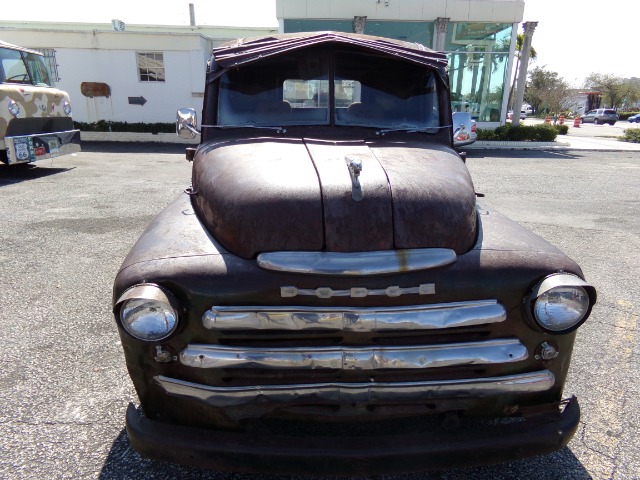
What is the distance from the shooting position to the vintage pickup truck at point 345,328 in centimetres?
188

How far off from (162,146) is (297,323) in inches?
660

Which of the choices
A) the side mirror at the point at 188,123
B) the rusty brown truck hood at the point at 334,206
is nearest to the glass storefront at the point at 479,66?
the side mirror at the point at 188,123

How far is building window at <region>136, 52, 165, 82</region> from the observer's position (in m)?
18.4

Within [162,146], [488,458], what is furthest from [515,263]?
[162,146]

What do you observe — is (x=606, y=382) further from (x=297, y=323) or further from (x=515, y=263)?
(x=297, y=323)

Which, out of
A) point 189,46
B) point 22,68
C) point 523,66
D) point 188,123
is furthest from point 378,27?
point 188,123

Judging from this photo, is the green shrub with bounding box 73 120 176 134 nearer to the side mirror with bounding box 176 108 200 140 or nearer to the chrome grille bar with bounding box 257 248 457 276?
the side mirror with bounding box 176 108 200 140

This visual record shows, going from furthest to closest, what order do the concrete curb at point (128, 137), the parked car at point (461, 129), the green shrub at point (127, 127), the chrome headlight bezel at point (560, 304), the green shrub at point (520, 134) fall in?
the green shrub at point (520, 134)
the green shrub at point (127, 127)
the concrete curb at point (128, 137)
the parked car at point (461, 129)
the chrome headlight bezel at point (560, 304)

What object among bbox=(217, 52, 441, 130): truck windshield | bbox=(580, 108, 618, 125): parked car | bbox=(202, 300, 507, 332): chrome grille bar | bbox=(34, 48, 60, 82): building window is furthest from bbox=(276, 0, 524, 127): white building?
bbox=(580, 108, 618, 125): parked car

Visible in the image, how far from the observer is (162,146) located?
17.1 meters

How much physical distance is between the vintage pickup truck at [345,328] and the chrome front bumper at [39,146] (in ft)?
29.5

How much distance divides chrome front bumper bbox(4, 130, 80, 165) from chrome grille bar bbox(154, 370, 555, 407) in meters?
9.41

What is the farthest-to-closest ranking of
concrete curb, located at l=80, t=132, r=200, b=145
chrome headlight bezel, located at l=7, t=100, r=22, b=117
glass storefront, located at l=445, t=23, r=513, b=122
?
glass storefront, located at l=445, t=23, r=513, b=122 → concrete curb, located at l=80, t=132, r=200, b=145 → chrome headlight bezel, located at l=7, t=100, r=22, b=117

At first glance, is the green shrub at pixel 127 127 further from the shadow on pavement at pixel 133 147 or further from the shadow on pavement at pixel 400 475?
the shadow on pavement at pixel 400 475
